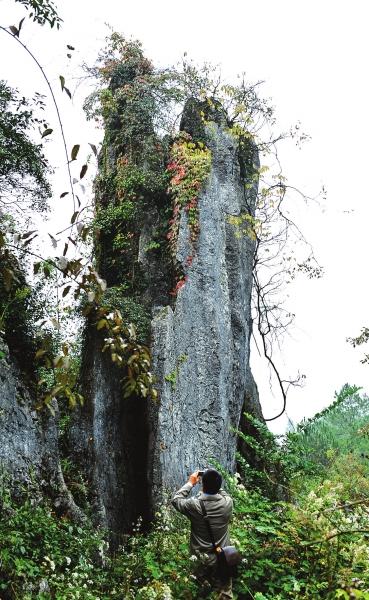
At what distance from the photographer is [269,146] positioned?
60.6ft

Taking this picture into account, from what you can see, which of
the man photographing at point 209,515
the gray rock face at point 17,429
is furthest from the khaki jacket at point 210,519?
the gray rock face at point 17,429

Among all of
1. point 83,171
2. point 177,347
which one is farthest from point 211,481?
point 177,347

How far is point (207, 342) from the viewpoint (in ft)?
41.5

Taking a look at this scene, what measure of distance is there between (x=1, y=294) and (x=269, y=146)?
12.5m

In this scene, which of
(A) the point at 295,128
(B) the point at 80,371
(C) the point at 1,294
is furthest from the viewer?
(A) the point at 295,128

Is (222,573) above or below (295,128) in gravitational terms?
below

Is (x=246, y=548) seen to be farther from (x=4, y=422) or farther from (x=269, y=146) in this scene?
(x=269, y=146)

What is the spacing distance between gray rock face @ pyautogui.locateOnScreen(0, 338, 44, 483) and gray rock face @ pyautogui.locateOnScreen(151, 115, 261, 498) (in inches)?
108

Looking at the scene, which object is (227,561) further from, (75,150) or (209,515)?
(75,150)

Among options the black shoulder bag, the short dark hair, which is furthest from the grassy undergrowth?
the short dark hair

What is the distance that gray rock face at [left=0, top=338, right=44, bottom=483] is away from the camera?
748cm

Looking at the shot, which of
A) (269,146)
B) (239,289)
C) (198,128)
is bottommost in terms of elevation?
(239,289)

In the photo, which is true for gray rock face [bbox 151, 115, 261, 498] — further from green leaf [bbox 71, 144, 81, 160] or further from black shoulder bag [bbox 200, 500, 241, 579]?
green leaf [bbox 71, 144, 81, 160]

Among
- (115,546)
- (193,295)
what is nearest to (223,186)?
(193,295)
